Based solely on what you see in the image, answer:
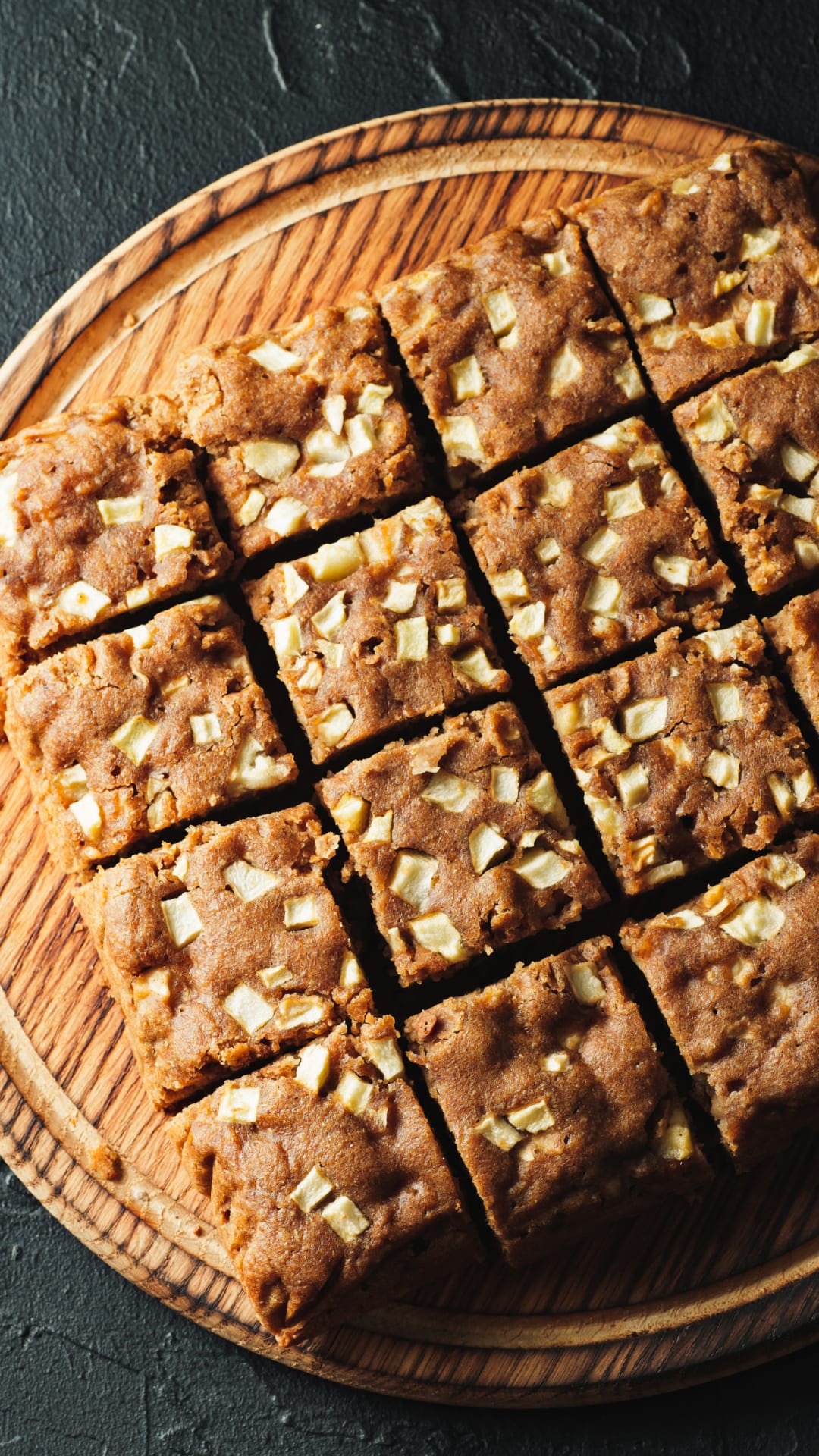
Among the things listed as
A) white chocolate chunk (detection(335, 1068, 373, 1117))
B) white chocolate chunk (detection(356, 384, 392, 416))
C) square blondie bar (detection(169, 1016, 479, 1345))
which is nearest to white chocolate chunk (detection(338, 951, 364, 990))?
square blondie bar (detection(169, 1016, 479, 1345))

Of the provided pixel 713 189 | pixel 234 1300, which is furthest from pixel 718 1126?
pixel 713 189

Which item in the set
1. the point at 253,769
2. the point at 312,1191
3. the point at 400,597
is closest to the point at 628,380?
the point at 400,597

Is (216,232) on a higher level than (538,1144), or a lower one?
higher

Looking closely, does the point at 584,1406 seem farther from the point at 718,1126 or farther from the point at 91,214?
the point at 91,214

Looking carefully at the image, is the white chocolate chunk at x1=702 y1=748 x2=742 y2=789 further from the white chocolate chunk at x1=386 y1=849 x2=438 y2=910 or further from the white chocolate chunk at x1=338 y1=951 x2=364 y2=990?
the white chocolate chunk at x1=338 y1=951 x2=364 y2=990

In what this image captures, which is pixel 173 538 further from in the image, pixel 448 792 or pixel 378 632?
pixel 448 792
